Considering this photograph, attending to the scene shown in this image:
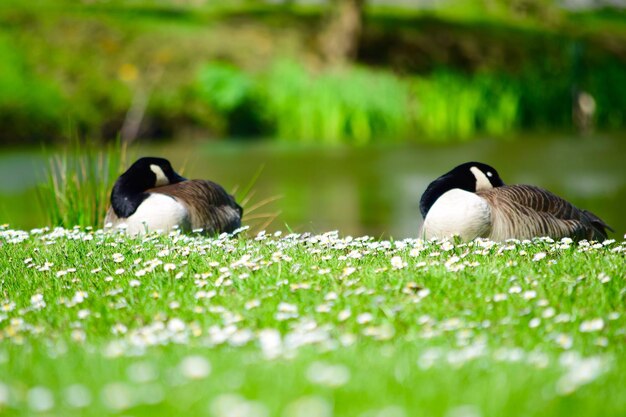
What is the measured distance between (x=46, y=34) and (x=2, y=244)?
68.5ft

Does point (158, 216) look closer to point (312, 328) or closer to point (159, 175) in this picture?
point (159, 175)

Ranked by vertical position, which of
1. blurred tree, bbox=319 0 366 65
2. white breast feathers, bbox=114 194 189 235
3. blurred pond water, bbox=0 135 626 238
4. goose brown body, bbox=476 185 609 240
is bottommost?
blurred pond water, bbox=0 135 626 238

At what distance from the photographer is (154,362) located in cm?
503

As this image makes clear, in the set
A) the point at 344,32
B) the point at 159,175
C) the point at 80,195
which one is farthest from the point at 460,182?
the point at 344,32

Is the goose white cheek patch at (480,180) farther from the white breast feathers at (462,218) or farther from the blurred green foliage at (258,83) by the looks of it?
the blurred green foliage at (258,83)

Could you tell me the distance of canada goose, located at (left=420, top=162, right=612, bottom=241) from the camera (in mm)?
8430

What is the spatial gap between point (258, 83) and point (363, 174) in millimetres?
8311

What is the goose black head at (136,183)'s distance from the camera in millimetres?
9344

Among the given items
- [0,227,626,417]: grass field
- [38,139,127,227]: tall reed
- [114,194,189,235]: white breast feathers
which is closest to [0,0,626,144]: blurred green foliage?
[38,139,127,227]: tall reed

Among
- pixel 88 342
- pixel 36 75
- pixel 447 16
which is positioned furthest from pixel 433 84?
pixel 88 342

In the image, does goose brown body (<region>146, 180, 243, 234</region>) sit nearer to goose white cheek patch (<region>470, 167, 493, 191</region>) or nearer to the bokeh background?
goose white cheek patch (<region>470, 167, 493, 191</region>)

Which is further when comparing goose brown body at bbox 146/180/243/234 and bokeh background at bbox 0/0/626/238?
bokeh background at bbox 0/0/626/238

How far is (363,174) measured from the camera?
18.7 metres

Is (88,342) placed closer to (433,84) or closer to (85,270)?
(85,270)
